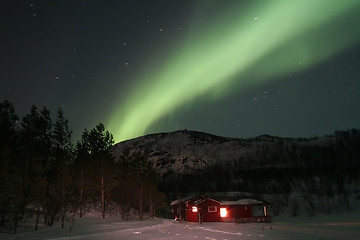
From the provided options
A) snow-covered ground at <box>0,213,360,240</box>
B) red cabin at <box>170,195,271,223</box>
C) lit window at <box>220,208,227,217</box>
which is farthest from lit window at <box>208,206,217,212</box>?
snow-covered ground at <box>0,213,360,240</box>

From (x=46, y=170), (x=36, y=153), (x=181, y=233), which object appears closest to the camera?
(x=181, y=233)

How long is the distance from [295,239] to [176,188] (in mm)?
127929

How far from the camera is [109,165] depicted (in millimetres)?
43312

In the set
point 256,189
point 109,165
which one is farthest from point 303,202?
point 109,165

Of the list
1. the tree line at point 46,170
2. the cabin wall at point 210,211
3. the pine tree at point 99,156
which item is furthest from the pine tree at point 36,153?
the cabin wall at point 210,211

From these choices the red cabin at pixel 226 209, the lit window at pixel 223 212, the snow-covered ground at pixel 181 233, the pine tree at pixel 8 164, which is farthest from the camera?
the lit window at pixel 223 212

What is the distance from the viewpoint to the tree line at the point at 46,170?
2730 centimetres

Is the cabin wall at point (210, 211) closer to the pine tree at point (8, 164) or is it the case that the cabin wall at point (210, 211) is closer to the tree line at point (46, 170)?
the tree line at point (46, 170)

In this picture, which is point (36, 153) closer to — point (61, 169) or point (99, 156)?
point (61, 169)

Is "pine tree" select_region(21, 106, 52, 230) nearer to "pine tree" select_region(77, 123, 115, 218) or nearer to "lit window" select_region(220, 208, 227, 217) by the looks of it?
"pine tree" select_region(77, 123, 115, 218)

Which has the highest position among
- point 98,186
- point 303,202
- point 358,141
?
point 358,141

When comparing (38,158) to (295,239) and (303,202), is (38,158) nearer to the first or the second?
(295,239)

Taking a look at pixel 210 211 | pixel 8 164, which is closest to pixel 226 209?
pixel 210 211

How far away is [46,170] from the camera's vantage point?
34.2 meters
